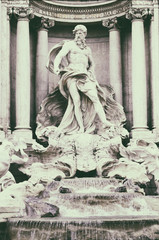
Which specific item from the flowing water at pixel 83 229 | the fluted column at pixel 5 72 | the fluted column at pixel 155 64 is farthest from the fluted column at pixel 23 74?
the flowing water at pixel 83 229

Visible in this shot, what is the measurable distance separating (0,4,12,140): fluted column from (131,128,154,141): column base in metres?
4.34

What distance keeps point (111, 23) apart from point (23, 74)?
4023 millimetres

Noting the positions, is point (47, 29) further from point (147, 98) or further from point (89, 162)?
point (89, 162)

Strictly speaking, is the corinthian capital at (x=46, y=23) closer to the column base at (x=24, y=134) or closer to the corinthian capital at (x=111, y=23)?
the corinthian capital at (x=111, y=23)

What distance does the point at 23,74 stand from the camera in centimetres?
1978

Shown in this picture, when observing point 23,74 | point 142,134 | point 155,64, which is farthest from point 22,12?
point 142,134

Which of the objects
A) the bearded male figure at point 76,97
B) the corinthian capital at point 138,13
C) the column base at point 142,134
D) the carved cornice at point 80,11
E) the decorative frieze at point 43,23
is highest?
the carved cornice at point 80,11

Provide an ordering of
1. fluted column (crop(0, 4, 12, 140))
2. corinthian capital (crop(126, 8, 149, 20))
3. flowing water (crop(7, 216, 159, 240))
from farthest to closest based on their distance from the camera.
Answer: corinthian capital (crop(126, 8, 149, 20))
fluted column (crop(0, 4, 12, 140))
flowing water (crop(7, 216, 159, 240))

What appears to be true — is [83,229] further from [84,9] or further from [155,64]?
[84,9]

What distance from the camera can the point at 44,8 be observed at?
A: 2102 cm

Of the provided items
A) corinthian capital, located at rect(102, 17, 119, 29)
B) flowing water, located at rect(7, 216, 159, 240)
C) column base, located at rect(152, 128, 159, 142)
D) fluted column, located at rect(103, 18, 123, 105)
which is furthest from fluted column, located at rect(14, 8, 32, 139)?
flowing water, located at rect(7, 216, 159, 240)

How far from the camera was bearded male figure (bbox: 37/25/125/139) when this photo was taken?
62.7 feet

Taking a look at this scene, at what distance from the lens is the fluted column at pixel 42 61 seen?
2078 cm

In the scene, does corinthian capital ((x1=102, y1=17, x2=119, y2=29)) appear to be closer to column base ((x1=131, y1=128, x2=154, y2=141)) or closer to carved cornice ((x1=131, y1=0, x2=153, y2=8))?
carved cornice ((x1=131, y1=0, x2=153, y2=8))
